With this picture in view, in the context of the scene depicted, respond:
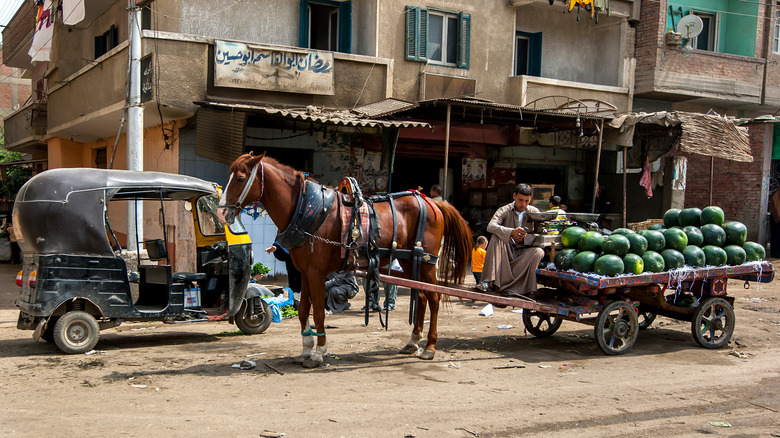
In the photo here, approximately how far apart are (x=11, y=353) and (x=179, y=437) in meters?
3.73

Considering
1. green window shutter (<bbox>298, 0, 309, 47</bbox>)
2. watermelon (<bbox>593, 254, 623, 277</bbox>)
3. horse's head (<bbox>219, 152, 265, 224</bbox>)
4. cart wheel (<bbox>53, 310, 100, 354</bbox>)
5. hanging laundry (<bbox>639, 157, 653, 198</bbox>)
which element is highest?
green window shutter (<bbox>298, 0, 309, 47</bbox>)

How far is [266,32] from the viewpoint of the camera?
14.0 meters

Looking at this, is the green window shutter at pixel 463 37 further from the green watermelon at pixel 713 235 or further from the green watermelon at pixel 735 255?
the green watermelon at pixel 735 255

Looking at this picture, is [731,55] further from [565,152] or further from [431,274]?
[431,274]

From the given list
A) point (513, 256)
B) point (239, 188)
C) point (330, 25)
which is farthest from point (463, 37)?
point (239, 188)

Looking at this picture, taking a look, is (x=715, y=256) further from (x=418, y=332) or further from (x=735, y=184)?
(x=735, y=184)

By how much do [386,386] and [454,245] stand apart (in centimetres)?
231

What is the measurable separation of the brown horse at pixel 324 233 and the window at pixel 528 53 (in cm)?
1092

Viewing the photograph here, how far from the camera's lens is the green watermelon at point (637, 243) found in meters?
7.54

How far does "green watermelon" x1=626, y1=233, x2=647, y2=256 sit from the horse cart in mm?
274

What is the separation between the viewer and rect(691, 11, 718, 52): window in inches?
768

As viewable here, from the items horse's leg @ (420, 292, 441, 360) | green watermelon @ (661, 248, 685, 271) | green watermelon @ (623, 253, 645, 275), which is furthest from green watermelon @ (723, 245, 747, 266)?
horse's leg @ (420, 292, 441, 360)

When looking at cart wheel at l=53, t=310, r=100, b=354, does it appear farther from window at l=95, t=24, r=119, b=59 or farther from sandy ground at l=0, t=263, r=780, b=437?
window at l=95, t=24, r=119, b=59

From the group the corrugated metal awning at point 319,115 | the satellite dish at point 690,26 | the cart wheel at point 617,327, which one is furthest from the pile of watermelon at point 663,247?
the satellite dish at point 690,26
